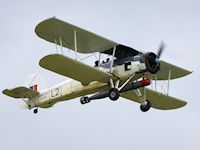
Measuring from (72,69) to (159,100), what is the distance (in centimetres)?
604

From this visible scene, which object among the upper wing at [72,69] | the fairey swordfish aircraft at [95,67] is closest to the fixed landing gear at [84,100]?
the fairey swordfish aircraft at [95,67]

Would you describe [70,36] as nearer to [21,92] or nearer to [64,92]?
[64,92]

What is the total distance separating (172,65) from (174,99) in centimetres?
183

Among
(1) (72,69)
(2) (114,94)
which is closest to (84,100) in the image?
(2) (114,94)

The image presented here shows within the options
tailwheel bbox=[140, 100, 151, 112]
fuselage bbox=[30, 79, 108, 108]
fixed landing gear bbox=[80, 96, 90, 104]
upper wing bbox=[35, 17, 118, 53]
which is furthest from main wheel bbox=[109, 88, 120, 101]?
tailwheel bbox=[140, 100, 151, 112]

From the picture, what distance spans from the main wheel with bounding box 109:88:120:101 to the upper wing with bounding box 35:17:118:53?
76.2 inches

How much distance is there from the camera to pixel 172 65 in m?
34.0

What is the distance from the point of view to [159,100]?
115 feet

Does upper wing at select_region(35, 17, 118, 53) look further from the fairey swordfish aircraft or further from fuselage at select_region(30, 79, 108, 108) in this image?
fuselage at select_region(30, 79, 108, 108)

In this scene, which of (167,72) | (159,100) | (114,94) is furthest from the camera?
(159,100)

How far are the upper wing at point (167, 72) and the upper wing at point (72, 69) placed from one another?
3757 mm

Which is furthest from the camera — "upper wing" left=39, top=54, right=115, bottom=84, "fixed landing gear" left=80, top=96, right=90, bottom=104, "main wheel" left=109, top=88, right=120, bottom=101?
"fixed landing gear" left=80, top=96, right=90, bottom=104

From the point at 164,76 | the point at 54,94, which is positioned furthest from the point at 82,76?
the point at 164,76

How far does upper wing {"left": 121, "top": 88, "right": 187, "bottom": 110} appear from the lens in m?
34.4
